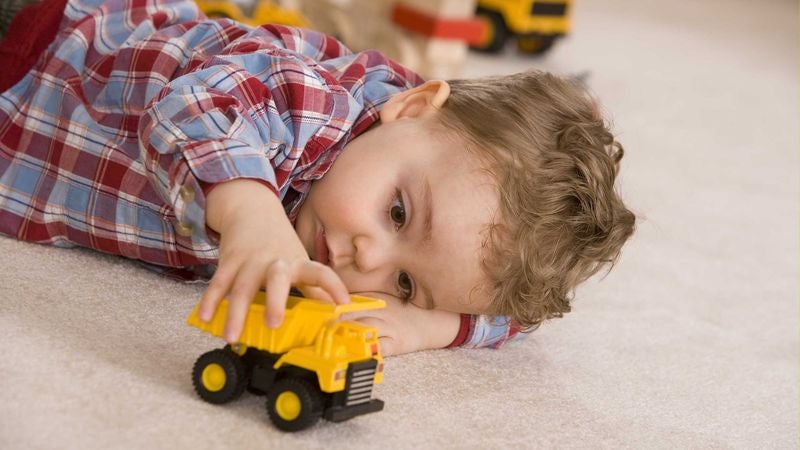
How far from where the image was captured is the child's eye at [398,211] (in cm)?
87

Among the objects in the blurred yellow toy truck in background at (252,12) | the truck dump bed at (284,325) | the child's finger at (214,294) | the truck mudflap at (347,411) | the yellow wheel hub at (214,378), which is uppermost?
the child's finger at (214,294)

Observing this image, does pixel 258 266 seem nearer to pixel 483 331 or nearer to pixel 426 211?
pixel 426 211

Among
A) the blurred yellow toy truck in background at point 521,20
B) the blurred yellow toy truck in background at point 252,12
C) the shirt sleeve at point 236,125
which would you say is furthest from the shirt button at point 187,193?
the blurred yellow toy truck in background at point 521,20

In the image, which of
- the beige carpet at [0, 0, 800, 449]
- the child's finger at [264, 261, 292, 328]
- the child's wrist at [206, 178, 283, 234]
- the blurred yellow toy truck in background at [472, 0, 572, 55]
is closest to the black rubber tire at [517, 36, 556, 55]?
the blurred yellow toy truck in background at [472, 0, 572, 55]

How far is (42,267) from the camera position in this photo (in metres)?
0.92

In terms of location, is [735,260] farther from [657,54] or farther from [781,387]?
[657,54]

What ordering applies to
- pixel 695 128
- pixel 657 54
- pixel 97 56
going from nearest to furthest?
Result: pixel 97 56 < pixel 695 128 < pixel 657 54

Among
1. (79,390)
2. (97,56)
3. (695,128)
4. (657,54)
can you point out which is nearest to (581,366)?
(79,390)

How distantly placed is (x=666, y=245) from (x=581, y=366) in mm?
512

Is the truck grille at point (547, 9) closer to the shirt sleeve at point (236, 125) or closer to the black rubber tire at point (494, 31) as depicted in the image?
the black rubber tire at point (494, 31)

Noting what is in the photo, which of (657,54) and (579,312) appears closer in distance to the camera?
(579,312)

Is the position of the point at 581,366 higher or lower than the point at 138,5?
lower

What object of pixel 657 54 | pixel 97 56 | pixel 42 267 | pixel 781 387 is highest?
pixel 97 56

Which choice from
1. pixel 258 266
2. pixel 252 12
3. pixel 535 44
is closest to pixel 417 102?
pixel 258 266
